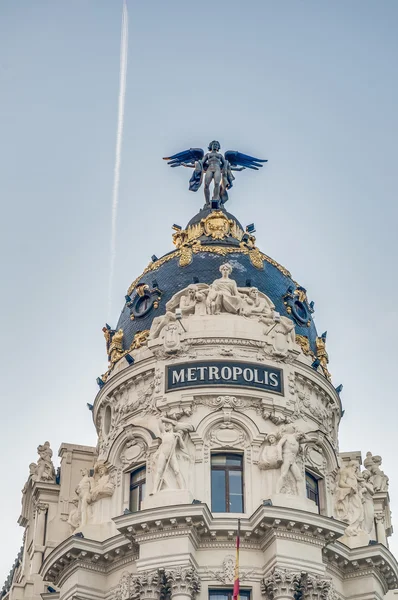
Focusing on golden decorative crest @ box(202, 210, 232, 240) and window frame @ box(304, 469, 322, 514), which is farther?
golden decorative crest @ box(202, 210, 232, 240)

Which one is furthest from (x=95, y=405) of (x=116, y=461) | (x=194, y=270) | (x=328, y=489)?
(x=328, y=489)

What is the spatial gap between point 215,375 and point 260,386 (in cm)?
166

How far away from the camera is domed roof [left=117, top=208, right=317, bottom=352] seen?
46.7 meters

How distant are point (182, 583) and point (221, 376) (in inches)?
310

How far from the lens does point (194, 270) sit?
4706cm

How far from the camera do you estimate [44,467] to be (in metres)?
49.7

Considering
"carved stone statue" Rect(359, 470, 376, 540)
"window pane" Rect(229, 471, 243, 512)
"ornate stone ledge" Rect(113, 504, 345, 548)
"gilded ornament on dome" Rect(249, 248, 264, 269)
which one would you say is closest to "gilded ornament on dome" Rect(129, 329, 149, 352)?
"gilded ornament on dome" Rect(249, 248, 264, 269)

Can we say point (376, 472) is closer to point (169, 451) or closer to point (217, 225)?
point (169, 451)

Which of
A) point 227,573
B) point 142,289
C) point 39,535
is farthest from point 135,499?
point 142,289

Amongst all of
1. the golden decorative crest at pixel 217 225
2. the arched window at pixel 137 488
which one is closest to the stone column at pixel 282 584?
the arched window at pixel 137 488

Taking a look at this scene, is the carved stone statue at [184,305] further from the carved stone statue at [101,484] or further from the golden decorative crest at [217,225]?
the carved stone statue at [101,484]

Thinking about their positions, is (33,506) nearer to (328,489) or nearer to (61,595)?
(61,595)

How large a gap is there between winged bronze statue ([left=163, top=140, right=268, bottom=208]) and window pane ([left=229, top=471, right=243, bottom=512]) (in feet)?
46.2

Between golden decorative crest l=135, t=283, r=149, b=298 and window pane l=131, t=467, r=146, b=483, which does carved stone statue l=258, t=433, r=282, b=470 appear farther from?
golden decorative crest l=135, t=283, r=149, b=298
